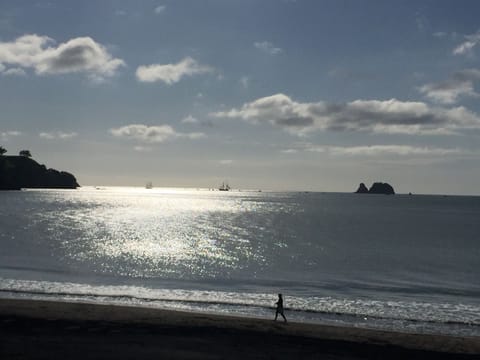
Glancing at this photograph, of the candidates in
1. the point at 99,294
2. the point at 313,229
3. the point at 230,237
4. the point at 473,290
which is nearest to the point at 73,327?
the point at 99,294

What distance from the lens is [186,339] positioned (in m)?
25.5

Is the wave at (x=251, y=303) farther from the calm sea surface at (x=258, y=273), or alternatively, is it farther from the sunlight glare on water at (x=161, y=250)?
the sunlight glare on water at (x=161, y=250)

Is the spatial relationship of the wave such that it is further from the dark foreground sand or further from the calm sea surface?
the dark foreground sand

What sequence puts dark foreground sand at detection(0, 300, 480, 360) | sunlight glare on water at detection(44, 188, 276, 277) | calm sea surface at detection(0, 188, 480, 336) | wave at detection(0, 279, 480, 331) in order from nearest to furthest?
dark foreground sand at detection(0, 300, 480, 360) → wave at detection(0, 279, 480, 331) → calm sea surface at detection(0, 188, 480, 336) → sunlight glare on water at detection(44, 188, 276, 277)

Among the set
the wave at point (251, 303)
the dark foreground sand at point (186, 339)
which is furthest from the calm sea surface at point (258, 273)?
the dark foreground sand at point (186, 339)

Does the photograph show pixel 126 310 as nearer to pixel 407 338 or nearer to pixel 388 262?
pixel 407 338

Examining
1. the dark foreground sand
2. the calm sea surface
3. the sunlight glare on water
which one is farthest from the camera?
the sunlight glare on water

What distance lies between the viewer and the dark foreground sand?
73.9ft

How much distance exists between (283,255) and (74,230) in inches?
1945

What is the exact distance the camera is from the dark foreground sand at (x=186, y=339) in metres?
22.5

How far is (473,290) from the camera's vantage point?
4800 cm

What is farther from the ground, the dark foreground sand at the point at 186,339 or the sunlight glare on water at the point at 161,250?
the dark foreground sand at the point at 186,339

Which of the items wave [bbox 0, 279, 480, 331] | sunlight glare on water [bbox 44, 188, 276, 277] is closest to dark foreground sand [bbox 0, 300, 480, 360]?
wave [bbox 0, 279, 480, 331]

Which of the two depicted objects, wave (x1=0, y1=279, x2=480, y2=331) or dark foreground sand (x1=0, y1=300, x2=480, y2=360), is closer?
dark foreground sand (x1=0, y1=300, x2=480, y2=360)
